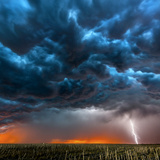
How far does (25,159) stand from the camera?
31.5 m

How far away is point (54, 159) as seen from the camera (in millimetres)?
32719

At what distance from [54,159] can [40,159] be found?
11.7 feet

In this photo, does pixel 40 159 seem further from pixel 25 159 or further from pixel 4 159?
pixel 4 159

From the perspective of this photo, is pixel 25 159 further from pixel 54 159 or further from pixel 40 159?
pixel 54 159

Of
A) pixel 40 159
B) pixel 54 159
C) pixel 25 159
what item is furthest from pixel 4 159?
pixel 54 159

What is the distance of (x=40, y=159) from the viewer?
32.3 metres

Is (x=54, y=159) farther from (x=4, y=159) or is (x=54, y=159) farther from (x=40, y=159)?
(x=4, y=159)

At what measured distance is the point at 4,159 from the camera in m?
32.4

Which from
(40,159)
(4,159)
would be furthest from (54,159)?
(4,159)

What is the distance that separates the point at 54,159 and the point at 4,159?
12.9 m

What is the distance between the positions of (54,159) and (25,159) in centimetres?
720

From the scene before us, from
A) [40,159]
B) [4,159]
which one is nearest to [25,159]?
[40,159]

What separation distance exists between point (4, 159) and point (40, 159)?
938 cm
